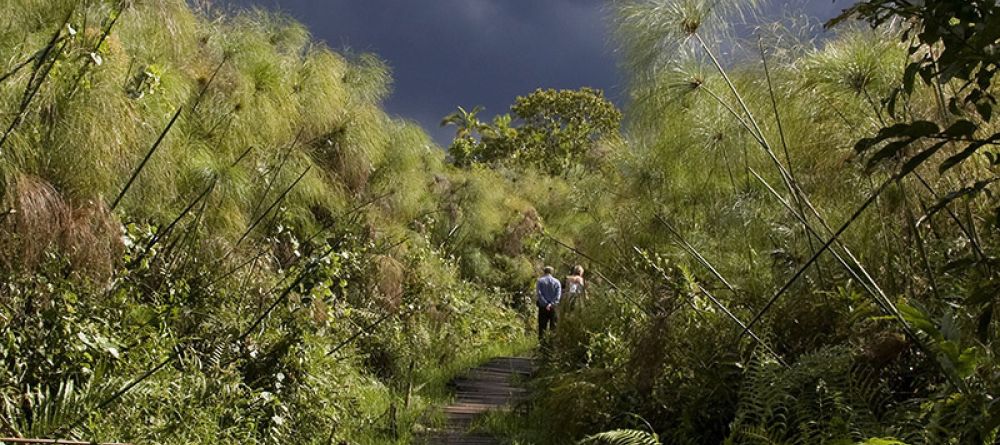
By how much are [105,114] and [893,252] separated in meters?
3.61

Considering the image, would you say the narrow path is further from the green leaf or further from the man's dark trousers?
the green leaf

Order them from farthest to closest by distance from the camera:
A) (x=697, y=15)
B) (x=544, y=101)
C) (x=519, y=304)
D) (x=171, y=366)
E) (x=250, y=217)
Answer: (x=544, y=101)
(x=519, y=304)
(x=250, y=217)
(x=171, y=366)
(x=697, y=15)

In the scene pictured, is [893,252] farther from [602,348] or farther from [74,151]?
[74,151]

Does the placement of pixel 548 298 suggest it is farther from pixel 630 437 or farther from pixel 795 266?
pixel 630 437

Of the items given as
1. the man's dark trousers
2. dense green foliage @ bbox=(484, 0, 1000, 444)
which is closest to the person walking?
the man's dark trousers

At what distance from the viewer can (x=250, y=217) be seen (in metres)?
6.79

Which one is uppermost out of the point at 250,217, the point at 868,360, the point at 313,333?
the point at 868,360

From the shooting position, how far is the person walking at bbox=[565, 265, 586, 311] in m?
8.15

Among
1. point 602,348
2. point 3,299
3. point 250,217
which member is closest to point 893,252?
point 602,348

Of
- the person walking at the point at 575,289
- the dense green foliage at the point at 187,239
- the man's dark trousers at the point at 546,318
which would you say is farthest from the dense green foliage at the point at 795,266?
the man's dark trousers at the point at 546,318

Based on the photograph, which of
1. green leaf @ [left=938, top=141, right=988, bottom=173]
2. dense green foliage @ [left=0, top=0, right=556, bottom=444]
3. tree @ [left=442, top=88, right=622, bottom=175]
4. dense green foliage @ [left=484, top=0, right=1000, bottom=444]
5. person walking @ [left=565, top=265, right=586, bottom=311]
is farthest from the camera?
tree @ [left=442, top=88, right=622, bottom=175]

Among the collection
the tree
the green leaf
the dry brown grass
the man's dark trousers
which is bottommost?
the dry brown grass

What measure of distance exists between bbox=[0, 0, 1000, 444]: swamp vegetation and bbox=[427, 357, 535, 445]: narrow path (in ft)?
0.79

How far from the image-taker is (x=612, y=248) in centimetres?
811
